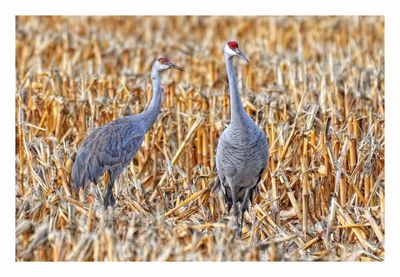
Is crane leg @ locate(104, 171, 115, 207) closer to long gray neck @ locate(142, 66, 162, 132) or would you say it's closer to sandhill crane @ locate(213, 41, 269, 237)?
long gray neck @ locate(142, 66, 162, 132)

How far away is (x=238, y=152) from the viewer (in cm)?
649

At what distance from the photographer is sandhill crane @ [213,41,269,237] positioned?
6406 millimetres

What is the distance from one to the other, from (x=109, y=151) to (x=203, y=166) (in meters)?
0.73

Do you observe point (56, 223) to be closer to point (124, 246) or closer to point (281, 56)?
point (124, 246)

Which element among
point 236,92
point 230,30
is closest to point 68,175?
point 236,92

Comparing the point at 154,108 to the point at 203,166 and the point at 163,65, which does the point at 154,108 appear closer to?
the point at 163,65

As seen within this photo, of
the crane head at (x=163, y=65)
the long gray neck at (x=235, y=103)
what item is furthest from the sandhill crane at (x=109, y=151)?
the long gray neck at (x=235, y=103)

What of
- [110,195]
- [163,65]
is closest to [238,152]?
[110,195]

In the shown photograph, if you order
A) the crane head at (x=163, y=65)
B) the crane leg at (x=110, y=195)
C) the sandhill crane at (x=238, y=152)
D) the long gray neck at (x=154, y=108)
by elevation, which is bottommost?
the crane leg at (x=110, y=195)

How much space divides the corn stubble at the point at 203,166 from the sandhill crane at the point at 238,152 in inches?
5.3

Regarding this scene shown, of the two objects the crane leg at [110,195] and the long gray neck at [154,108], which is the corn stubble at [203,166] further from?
the long gray neck at [154,108]

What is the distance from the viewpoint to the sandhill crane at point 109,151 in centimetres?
676

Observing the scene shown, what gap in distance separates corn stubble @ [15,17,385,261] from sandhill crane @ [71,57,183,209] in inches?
4.1

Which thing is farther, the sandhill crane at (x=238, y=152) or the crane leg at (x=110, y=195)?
the crane leg at (x=110, y=195)
